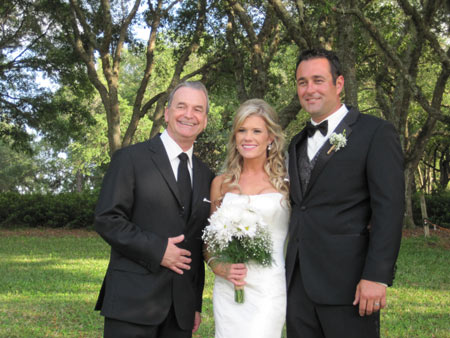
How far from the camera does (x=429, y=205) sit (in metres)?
23.6

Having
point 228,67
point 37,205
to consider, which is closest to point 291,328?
point 228,67

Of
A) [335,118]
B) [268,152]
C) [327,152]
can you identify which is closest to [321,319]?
[327,152]

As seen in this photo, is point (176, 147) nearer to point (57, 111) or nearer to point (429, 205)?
point (57, 111)

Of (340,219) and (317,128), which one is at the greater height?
(317,128)

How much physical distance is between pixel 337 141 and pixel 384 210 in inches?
23.5

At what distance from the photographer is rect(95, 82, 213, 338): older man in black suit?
11.7ft

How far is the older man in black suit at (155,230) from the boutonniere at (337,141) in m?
1.07

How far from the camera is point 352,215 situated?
11.6 feet

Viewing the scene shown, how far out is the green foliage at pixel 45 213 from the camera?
21.9 meters

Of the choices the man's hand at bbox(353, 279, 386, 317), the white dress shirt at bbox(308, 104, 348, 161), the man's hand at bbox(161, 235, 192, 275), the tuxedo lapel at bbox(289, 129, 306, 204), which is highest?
the white dress shirt at bbox(308, 104, 348, 161)

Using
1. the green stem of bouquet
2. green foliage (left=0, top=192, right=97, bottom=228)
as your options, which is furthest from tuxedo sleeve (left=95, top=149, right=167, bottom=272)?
green foliage (left=0, top=192, right=97, bottom=228)

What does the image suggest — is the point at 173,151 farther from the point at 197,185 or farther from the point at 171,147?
the point at 197,185

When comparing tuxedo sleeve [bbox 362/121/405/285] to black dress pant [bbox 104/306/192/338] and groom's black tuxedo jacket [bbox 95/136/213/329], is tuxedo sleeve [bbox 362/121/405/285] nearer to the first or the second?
groom's black tuxedo jacket [bbox 95/136/213/329]

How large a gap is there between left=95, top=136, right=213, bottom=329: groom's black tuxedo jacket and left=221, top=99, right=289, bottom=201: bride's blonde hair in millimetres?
665
